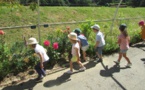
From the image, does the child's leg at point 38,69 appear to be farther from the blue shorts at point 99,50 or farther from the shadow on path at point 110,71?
the blue shorts at point 99,50

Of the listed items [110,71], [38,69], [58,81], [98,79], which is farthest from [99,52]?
[38,69]

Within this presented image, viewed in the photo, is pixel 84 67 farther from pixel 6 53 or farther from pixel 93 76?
pixel 6 53

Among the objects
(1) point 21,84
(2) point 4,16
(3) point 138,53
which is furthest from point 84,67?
(2) point 4,16

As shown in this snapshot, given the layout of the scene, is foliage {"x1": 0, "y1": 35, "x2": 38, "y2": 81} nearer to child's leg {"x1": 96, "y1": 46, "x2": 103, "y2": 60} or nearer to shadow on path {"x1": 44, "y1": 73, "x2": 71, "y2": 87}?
shadow on path {"x1": 44, "y1": 73, "x2": 71, "y2": 87}

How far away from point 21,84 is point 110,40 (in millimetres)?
3811

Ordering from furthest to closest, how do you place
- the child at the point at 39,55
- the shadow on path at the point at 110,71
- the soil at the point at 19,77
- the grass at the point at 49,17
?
the grass at the point at 49,17, the shadow on path at the point at 110,71, the soil at the point at 19,77, the child at the point at 39,55

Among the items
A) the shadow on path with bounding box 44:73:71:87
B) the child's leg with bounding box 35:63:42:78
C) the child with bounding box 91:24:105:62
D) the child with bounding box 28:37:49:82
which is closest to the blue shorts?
the child with bounding box 91:24:105:62

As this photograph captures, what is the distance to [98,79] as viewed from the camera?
4.68 metres

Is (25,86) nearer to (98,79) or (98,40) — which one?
(98,79)

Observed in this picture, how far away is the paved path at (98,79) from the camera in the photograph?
4.26m

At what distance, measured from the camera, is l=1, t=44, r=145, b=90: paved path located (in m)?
4.26

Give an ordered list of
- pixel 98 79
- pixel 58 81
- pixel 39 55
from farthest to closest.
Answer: pixel 98 79 < pixel 58 81 < pixel 39 55

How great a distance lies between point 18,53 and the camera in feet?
15.3

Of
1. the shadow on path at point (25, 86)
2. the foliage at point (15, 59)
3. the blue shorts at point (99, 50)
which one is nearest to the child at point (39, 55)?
the shadow on path at point (25, 86)
